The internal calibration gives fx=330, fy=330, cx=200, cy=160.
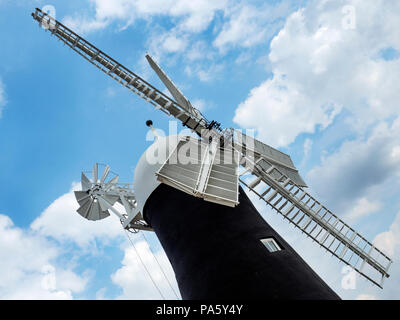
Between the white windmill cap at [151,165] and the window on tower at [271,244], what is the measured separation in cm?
471

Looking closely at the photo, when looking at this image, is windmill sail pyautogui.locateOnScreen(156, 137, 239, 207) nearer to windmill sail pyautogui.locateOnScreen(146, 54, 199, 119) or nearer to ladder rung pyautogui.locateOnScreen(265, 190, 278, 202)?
→ ladder rung pyautogui.locateOnScreen(265, 190, 278, 202)

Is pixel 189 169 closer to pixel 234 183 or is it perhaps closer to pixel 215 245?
pixel 234 183

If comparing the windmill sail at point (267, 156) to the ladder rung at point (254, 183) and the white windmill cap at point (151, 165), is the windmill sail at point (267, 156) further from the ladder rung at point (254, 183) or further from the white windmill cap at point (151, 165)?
the white windmill cap at point (151, 165)

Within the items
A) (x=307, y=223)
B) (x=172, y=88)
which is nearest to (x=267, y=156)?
(x=307, y=223)

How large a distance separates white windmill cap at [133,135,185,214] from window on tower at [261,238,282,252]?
4709 mm

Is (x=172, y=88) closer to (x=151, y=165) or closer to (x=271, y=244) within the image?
(x=151, y=165)

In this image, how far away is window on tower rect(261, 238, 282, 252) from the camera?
36.0ft

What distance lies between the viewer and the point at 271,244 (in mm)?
11219

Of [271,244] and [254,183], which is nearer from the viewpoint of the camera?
[271,244]

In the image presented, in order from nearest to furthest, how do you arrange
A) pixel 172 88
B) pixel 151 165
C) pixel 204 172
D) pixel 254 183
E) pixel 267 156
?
1. pixel 204 172
2. pixel 151 165
3. pixel 254 183
4. pixel 267 156
5. pixel 172 88

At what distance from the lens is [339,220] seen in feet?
48.7

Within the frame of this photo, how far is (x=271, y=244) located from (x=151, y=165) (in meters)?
5.64
